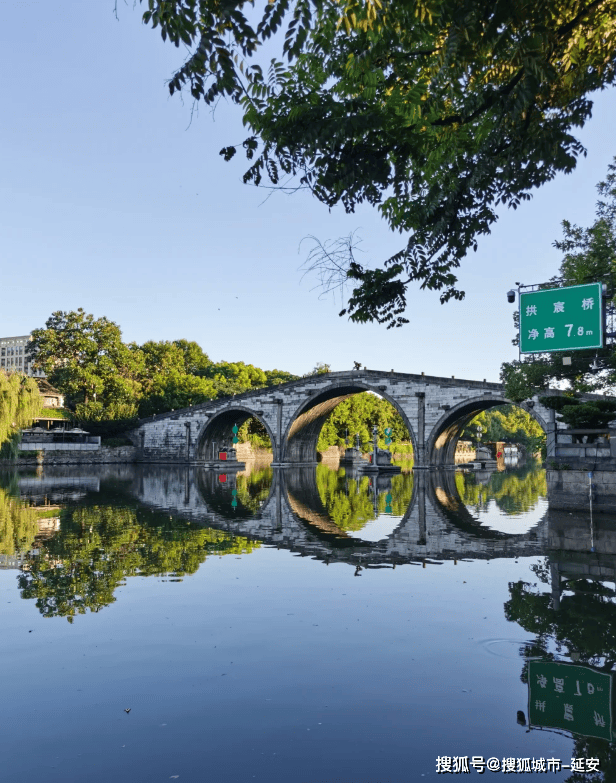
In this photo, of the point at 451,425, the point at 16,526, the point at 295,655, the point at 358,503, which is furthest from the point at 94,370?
the point at 295,655

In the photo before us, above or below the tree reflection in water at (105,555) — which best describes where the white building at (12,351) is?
above

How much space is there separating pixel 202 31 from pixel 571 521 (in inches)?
575

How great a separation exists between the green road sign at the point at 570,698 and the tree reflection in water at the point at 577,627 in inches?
4.5

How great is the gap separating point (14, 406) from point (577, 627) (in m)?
40.5

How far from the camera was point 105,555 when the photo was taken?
1077cm

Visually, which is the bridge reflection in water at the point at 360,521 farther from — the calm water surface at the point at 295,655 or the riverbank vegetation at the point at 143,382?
the riverbank vegetation at the point at 143,382

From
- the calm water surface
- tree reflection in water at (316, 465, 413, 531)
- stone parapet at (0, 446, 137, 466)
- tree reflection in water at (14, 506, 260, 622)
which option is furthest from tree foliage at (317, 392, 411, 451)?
the calm water surface

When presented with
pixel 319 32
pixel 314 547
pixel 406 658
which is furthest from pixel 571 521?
pixel 319 32

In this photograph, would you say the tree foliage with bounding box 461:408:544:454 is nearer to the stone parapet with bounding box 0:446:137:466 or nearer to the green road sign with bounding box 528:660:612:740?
the stone parapet with bounding box 0:446:137:466

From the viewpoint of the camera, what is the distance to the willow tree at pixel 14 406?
4012 centimetres

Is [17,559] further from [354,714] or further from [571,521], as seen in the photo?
[571,521]

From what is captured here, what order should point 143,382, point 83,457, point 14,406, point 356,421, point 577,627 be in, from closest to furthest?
point 577,627, point 14,406, point 83,457, point 143,382, point 356,421

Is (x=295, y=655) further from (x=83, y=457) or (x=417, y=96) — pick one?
(x=83, y=457)
